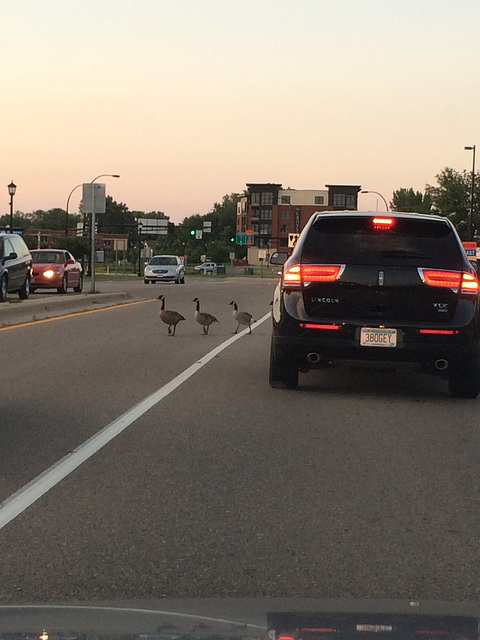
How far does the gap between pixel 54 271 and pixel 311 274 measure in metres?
26.6

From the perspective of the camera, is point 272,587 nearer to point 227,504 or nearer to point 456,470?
Result: point 227,504

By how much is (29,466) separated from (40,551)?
2.16 m

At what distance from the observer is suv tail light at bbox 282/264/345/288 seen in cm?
1090

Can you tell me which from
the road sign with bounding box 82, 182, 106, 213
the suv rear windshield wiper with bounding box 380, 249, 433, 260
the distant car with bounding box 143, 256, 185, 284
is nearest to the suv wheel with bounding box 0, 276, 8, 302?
the road sign with bounding box 82, 182, 106, 213

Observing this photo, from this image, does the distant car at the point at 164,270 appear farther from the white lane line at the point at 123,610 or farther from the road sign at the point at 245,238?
the road sign at the point at 245,238

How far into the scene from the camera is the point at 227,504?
653 cm

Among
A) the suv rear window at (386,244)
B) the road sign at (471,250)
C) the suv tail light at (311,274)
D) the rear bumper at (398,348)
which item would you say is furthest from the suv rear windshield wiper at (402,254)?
the road sign at (471,250)

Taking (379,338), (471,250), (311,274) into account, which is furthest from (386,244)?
(471,250)

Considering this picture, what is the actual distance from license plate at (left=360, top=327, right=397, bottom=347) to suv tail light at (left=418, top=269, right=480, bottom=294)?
24.2 inches

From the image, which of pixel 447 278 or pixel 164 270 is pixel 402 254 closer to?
pixel 447 278

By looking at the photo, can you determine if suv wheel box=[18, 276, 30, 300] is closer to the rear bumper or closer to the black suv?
the black suv

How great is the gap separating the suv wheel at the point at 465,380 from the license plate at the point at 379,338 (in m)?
0.76

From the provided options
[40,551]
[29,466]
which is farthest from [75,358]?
[40,551]

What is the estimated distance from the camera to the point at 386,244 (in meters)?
10.9
